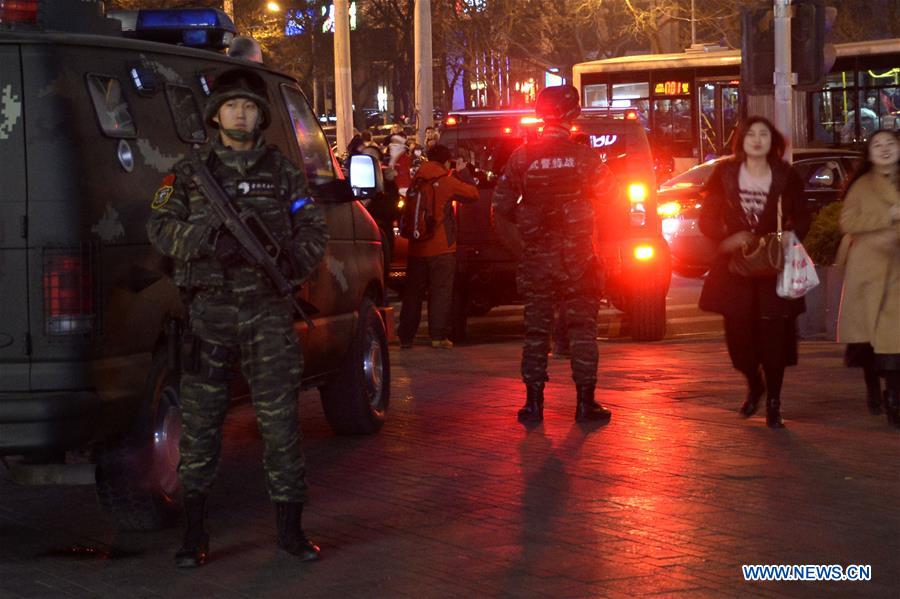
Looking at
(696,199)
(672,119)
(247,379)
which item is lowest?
(247,379)

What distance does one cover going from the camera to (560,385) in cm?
1148

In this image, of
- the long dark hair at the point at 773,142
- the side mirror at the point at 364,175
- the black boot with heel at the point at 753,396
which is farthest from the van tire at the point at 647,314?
the side mirror at the point at 364,175

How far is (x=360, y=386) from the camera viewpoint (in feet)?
30.2

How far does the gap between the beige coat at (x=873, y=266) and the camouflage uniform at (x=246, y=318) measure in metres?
4.07

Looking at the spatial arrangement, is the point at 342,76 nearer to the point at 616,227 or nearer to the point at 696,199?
the point at 696,199

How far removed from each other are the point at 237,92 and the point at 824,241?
30.6ft

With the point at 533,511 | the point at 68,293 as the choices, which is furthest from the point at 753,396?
the point at 68,293

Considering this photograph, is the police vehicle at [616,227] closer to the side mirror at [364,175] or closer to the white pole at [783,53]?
the white pole at [783,53]

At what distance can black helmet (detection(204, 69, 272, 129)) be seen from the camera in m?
6.20

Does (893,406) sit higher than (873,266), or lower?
lower

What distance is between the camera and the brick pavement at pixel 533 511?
19.7ft

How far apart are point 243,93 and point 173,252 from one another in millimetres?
646

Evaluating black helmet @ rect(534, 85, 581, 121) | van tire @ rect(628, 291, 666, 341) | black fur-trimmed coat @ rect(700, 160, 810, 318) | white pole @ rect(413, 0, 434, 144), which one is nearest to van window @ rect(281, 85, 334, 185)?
black helmet @ rect(534, 85, 581, 121)

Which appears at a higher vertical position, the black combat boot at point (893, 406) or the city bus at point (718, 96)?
the city bus at point (718, 96)
